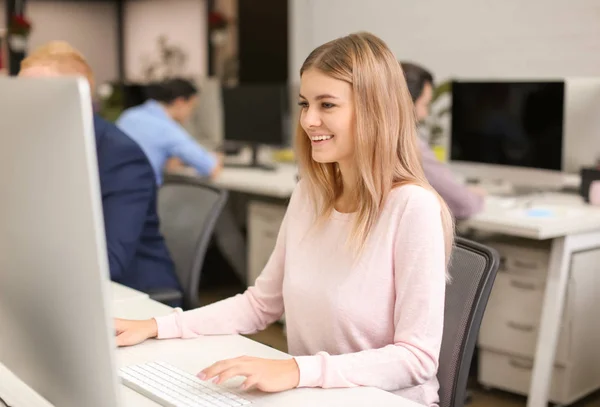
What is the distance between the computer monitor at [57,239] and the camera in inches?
28.1

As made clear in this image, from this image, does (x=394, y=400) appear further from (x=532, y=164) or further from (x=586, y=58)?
(x=586, y=58)

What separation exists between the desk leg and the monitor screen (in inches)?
84.6

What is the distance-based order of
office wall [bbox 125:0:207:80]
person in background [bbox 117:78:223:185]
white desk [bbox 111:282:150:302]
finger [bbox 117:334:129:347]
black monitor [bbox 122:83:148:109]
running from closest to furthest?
1. finger [bbox 117:334:129:347]
2. white desk [bbox 111:282:150:302]
3. person in background [bbox 117:78:223:185]
4. black monitor [bbox 122:83:148:109]
5. office wall [bbox 125:0:207:80]

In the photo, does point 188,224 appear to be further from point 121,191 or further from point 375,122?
point 375,122

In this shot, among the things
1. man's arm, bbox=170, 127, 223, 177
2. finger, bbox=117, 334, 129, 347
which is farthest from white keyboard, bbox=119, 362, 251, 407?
man's arm, bbox=170, 127, 223, 177

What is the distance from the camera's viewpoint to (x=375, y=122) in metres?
1.36

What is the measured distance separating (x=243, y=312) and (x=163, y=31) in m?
8.38

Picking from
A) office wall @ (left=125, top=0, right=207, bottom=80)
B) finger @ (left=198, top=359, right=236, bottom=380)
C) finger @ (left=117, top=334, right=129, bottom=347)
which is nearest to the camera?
finger @ (left=198, top=359, right=236, bottom=380)

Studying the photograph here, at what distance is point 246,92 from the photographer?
15.1 feet

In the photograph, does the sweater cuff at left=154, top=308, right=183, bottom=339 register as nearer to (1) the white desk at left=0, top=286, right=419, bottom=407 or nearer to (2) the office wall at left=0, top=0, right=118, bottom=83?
(1) the white desk at left=0, top=286, right=419, bottom=407

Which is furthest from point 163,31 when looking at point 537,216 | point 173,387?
point 173,387

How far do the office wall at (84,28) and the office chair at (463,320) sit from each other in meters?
8.91

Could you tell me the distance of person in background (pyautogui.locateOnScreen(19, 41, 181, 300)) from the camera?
1961mm

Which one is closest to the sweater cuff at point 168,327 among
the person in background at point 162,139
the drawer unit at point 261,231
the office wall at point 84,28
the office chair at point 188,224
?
the office chair at point 188,224
